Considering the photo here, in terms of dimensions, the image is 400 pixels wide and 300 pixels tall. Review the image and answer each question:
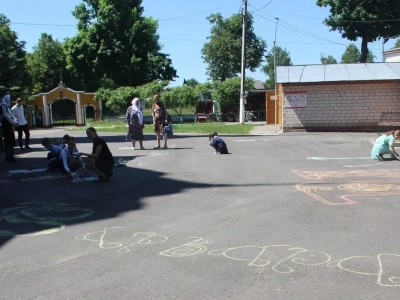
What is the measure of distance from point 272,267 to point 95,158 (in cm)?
581

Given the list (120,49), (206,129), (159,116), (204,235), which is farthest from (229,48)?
(204,235)

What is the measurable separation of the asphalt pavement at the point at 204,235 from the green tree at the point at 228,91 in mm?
30864

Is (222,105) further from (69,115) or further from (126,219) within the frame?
(126,219)

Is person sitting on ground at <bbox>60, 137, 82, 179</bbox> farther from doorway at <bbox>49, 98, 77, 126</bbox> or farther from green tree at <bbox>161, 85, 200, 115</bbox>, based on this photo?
doorway at <bbox>49, 98, 77, 126</bbox>

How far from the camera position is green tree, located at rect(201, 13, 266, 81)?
191ft

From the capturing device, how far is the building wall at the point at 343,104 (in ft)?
76.1

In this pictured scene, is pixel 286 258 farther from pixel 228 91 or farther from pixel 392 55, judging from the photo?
pixel 392 55

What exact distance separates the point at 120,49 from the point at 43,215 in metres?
42.9

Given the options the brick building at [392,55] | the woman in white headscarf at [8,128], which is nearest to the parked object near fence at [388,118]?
the woman in white headscarf at [8,128]

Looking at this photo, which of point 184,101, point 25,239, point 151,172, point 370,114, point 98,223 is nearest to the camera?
point 25,239

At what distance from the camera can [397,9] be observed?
42.0 meters

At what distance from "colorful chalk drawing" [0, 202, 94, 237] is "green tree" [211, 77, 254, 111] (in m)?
34.4

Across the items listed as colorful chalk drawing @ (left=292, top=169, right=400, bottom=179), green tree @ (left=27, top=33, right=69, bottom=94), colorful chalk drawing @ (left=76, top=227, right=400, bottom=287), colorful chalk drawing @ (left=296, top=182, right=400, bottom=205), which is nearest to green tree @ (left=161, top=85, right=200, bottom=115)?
green tree @ (left=27, top=33, right=69, bottom=94)

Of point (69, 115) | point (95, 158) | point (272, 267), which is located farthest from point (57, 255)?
point (69, 115)
